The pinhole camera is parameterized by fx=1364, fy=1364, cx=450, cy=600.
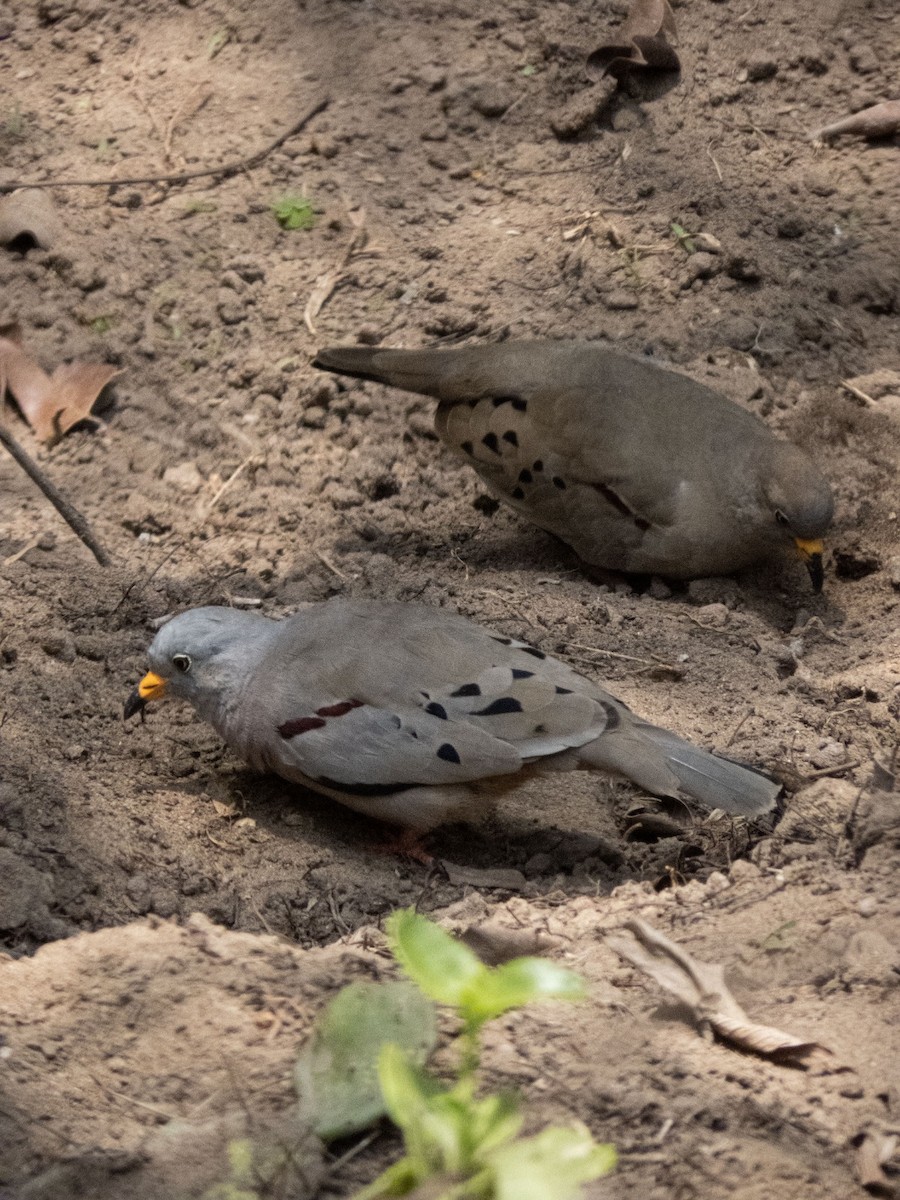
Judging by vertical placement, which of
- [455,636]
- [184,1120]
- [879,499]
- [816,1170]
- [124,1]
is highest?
[124,1]

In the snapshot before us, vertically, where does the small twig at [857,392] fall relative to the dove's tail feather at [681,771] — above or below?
below

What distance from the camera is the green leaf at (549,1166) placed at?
1.87 metres

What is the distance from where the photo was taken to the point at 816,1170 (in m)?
2.28

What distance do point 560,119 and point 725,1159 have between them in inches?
244

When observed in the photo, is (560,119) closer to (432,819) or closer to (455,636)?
(455,636)

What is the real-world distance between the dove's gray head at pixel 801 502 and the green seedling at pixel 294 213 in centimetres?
285

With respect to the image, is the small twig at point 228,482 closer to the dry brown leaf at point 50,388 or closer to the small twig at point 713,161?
the dry brown leaf at point 50,388

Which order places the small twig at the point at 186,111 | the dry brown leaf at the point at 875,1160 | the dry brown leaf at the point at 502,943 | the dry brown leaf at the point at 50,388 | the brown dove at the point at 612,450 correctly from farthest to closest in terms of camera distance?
1. the small twig at the point at 186,111
2. the dry brown leaf at the point at 50,388
3. the brown dove at the point at 612,450
4. the dry brown leaf at the point at 502,943
5. the dry brown leaf at the point at 875,1160

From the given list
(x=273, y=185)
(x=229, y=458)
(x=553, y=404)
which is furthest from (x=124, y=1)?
(x=553, y=404)

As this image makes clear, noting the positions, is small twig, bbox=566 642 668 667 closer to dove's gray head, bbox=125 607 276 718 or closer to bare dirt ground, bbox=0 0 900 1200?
bare dirt ground, bbox=0 0 900 1200

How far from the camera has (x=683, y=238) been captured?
22.4 ft

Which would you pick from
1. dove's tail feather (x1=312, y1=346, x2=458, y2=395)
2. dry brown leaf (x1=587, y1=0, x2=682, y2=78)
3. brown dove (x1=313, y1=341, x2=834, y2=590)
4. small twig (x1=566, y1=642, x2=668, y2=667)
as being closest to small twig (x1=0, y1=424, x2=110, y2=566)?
dove's tail feather (x1=312, y1=346, x2=458, y2=395)

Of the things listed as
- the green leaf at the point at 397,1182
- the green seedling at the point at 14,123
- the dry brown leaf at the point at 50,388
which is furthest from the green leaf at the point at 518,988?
the green seedling at the point at 14,123

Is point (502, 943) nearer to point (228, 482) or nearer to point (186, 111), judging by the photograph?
point (228, 482)
